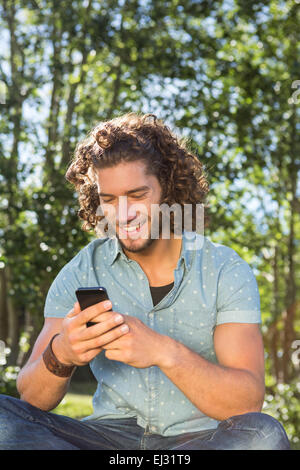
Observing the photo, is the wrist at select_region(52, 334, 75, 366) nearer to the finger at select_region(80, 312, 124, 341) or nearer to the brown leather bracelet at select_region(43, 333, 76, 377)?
the brown leather bracelet at select_region(43, 333, 76, 377)

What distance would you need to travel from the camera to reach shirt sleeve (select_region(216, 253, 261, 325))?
2.46 meters

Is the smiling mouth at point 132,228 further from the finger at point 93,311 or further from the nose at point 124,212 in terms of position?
the finger at point 93,311

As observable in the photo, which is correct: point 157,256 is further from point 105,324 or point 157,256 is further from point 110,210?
point 105,324

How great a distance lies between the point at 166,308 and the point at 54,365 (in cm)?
59

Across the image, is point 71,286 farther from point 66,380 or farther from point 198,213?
point 198,213

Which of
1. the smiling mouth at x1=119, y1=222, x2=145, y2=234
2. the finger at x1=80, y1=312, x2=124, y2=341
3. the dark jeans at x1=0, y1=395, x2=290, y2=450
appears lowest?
the dark jeans at x1=0, y1=395, x2=290, y2=450

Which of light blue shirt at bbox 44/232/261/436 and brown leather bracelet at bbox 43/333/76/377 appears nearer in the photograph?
brown leather bracelet at bbox 43/333/76/377

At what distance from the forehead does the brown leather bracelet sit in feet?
2.42

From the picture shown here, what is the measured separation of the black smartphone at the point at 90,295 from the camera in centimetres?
200

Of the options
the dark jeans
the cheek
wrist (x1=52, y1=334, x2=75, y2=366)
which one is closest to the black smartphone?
wrist (x1=52, y1=334, x2=75, y2=366)

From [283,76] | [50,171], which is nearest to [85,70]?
[50,171]

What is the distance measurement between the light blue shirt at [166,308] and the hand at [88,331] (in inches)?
19.0
